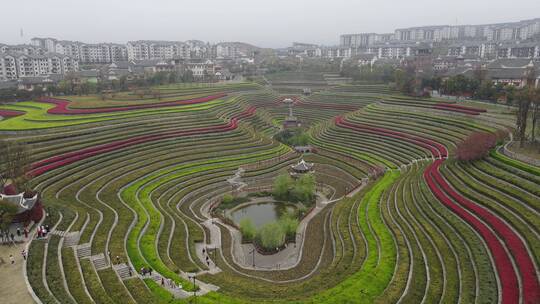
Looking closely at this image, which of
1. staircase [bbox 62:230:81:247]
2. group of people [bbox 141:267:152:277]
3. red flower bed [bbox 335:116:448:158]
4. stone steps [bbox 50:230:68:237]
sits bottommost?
group of people [bbox 141:267:152:277]

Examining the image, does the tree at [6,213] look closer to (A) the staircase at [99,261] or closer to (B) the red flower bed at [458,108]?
(A) the staircase at [99,261]

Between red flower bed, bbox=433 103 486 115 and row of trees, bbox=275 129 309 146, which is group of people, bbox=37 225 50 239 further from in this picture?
red flower bed, bbox=433 103 486 115

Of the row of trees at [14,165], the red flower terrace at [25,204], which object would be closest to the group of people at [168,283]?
the red flower terrace at [25,204]

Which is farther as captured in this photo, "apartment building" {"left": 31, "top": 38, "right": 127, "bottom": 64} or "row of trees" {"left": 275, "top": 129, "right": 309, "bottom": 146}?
"apartment building" {"left": 31, "top": 38, "right": 127, "bottom": 64}

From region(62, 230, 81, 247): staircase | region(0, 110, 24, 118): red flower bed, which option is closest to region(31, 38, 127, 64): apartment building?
region(0, 110, 24, 118): red flower bed

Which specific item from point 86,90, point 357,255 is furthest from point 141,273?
point 86,90

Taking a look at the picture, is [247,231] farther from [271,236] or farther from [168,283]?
[168,283]
